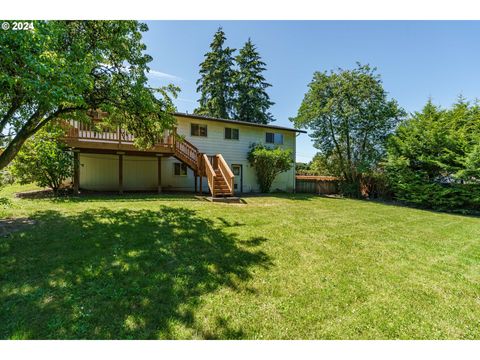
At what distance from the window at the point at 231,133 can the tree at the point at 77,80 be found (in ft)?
26.0

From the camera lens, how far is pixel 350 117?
58.4 feet

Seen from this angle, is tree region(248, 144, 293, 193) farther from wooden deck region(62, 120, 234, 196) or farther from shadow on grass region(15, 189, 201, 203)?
shadow on grass region(15, 189, 201, 203)

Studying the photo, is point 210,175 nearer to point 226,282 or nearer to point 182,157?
point 182,157

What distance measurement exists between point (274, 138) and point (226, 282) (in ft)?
52.7

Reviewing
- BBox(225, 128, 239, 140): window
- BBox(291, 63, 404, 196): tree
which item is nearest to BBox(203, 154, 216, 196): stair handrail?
BBox(225, 128, 239, 140): window

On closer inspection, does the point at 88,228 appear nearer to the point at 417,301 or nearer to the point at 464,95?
the point at 417,301

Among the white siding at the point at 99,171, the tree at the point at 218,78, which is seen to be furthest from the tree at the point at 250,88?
the white siding at the point at 99,171

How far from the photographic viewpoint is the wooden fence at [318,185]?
20141mm

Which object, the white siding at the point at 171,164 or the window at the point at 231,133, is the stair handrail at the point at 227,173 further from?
the window at the point at 231,133

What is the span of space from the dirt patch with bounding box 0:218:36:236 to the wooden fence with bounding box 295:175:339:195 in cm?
1752

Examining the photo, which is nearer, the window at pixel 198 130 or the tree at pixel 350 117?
the window at pixel 198 130

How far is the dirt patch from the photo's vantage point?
208 inches

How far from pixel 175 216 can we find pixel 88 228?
2.25 metres

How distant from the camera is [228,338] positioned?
2.46 m
